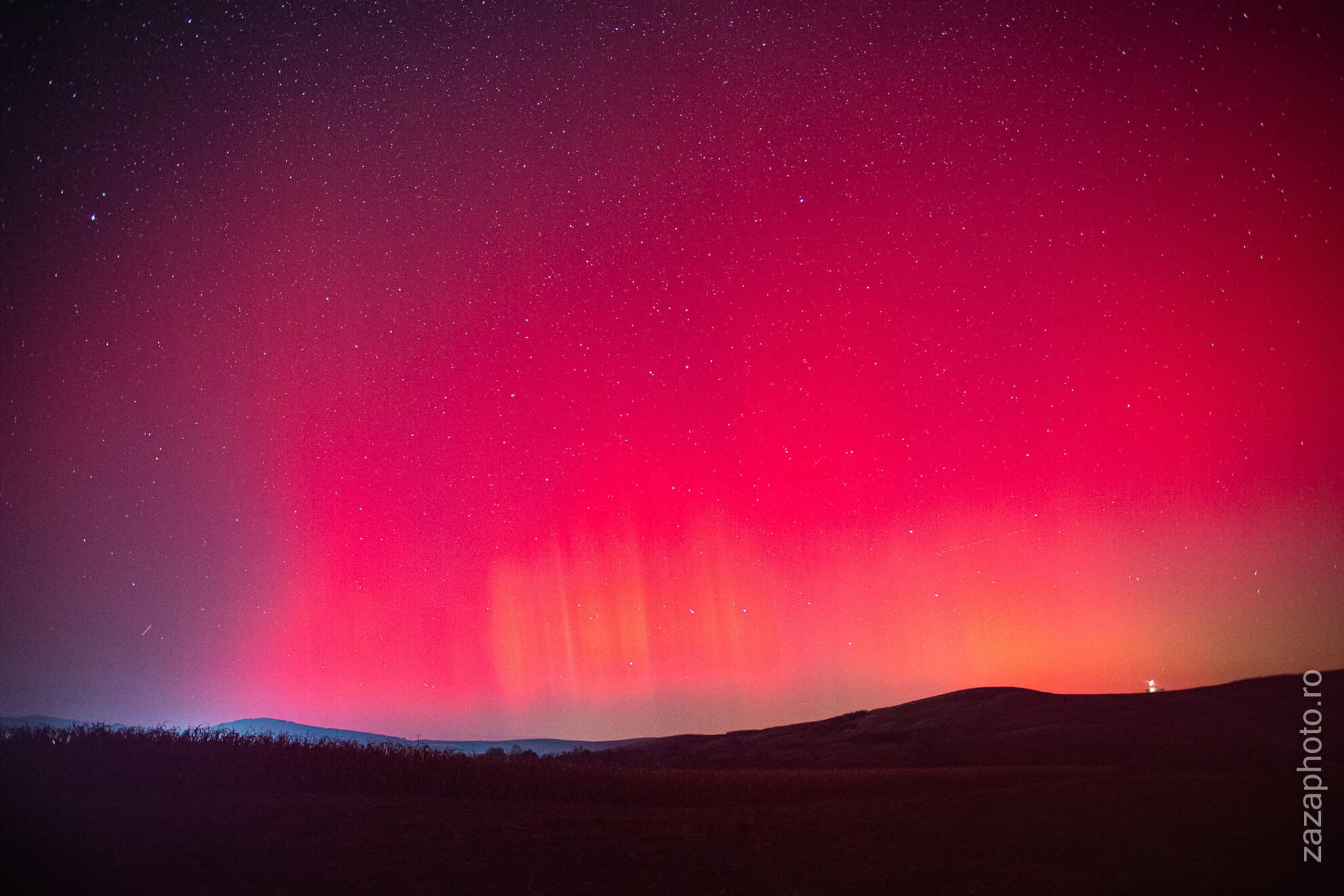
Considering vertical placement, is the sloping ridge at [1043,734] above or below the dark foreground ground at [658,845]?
below

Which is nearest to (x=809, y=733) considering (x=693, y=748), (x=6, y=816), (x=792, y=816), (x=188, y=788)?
(x=693, y=748)

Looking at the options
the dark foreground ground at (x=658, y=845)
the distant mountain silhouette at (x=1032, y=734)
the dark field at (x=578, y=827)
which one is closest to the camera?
the dark foreground ground at (x=658, y=845)

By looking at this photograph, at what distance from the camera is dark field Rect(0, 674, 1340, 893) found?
8445 mm

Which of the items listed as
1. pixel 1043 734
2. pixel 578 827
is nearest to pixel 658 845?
pixel 578 827

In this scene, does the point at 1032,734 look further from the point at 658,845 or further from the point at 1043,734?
the point at 658,845

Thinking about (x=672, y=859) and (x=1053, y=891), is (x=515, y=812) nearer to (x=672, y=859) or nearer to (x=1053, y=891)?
(x=672, y=859)

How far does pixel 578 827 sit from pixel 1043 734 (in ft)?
92.7

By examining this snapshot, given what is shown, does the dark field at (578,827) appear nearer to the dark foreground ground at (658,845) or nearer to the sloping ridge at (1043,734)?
the dark foreground ground at (658,845)

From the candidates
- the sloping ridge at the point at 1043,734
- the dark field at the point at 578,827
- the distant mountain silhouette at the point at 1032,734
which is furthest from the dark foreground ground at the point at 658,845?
the sloping ridge at the point at 1043,734

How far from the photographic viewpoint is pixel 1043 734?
32969 mm

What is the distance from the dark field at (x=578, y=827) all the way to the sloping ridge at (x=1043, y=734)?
1042 cm

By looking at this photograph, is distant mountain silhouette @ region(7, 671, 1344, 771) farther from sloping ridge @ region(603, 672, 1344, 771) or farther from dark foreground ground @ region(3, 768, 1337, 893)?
dark foreground ground @ region(3, 768, 1337, 893)

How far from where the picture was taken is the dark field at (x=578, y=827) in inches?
332

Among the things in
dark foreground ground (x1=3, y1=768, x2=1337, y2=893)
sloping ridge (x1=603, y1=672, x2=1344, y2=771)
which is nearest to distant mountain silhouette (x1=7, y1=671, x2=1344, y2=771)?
sloping ridge (x1=603, y1=672, x2=1344, y2=771)
